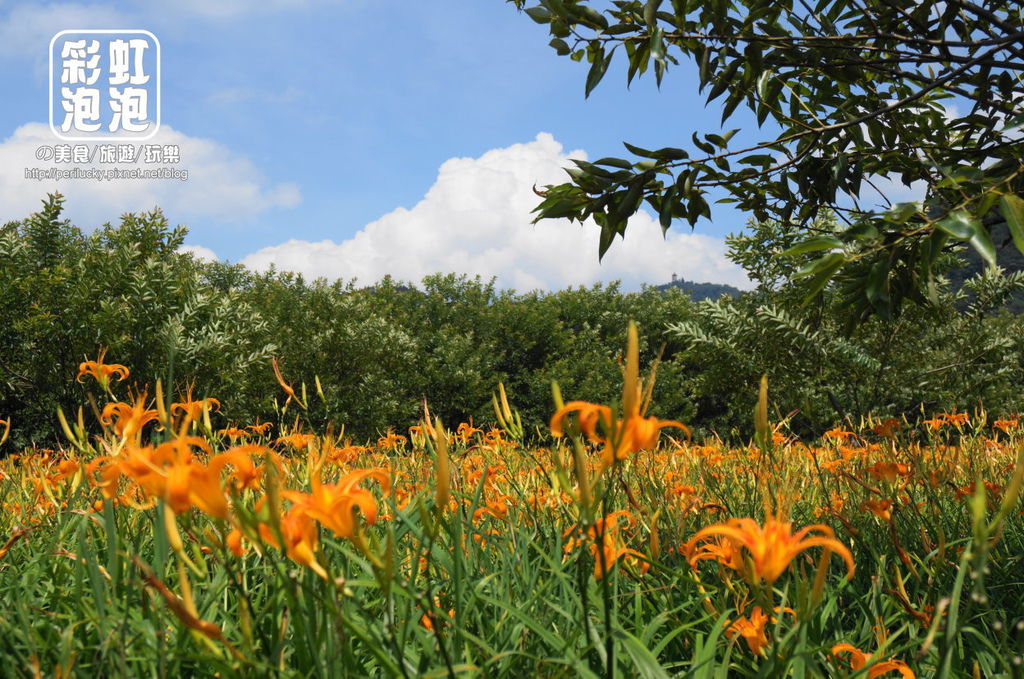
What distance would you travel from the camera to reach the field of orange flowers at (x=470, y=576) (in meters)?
0.69

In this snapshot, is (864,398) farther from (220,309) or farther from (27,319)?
(27,319)

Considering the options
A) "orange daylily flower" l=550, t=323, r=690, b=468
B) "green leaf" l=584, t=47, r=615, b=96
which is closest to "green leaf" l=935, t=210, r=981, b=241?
"orange daylily flower" l=550, t=323, r=690, b=468

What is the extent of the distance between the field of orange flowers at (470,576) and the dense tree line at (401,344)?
865mm

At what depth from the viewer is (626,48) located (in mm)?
2074

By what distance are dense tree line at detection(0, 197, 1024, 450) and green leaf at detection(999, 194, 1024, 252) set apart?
68 cm

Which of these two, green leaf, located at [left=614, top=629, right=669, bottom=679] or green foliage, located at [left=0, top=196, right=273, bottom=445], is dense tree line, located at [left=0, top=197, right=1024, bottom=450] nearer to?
green foliage, located at [left=0, top=196, right=273, bottom=445]

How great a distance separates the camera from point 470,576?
1253mm

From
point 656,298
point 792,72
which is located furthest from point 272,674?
point 656,298

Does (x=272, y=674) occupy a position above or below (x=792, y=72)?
below

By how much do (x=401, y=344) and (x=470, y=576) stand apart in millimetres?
9228

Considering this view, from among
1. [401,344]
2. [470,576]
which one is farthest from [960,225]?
[401,344]

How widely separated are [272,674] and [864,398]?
9.12 metres

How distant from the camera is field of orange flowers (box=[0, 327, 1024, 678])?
687 mm

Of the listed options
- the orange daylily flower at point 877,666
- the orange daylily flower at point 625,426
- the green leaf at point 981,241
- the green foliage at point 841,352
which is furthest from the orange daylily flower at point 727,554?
the green foliage at point 841,352
